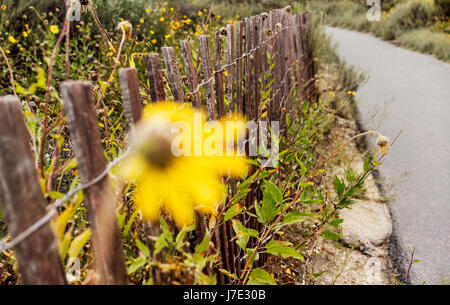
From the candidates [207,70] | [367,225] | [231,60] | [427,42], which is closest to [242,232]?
[207,70]

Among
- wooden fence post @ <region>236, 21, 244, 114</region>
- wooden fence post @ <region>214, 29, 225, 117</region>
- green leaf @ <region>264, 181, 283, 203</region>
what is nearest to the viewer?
green leaf @ <region>264, 181, 283, 203</region>

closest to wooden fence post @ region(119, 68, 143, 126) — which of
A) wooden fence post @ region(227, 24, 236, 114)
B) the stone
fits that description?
wooden fence post @ region(227, 24, 236, 114)

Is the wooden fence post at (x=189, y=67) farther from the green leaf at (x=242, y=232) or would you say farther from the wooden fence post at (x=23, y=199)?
the wooden fence post at (x=23, y=199)

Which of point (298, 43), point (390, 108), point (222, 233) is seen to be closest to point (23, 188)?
point (222, 233)

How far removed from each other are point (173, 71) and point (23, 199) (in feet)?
1.81

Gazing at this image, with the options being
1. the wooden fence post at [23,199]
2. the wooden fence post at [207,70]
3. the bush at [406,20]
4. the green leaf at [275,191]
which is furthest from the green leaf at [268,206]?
the bush at [406,20]

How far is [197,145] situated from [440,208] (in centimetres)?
259

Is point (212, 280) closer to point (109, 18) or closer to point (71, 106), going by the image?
point (71, 106)

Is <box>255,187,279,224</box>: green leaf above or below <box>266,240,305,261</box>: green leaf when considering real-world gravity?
above

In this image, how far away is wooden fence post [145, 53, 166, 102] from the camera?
2.52ft

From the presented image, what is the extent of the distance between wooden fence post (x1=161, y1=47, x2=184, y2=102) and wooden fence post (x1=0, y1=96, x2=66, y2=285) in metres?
0.46

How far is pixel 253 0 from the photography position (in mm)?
9539

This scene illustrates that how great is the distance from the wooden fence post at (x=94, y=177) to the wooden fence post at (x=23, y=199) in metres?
0.09

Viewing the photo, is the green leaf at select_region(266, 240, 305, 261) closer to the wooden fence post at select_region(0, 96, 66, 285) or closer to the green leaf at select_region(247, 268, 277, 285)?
the green leaf at select_region(247, 268, 277, 285)
